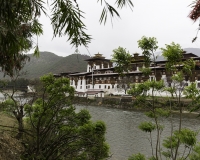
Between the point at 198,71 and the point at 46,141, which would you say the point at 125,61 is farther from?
the point at 198,71

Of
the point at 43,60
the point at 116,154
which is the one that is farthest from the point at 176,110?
the point at 43,60

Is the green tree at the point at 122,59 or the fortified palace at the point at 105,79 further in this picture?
the fortified palace at the point at 105,79

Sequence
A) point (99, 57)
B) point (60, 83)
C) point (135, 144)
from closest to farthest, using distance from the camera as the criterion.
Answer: point (60, 83) → point (135, 144) → point (99, 57)

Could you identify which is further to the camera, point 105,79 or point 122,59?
point 105,79

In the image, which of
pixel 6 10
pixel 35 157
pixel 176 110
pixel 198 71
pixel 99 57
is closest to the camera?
pixel 6 10

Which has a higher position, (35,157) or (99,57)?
(99,57)

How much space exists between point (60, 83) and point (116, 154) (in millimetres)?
5770

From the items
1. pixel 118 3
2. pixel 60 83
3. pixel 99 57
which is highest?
Answer: pixel 99 57

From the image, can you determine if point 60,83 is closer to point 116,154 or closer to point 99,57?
point 116,154

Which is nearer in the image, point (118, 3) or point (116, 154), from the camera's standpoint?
point (118, 3)

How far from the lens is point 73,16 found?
53.5 inches

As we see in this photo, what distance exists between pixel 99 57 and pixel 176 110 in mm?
28431

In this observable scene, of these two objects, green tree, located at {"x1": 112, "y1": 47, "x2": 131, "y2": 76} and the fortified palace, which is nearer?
green tree, located at {"x1": 112, "y1": 47, "x2": 131, "y2": 76}

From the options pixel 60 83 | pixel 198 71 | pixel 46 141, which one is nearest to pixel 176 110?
pixel 198 71
